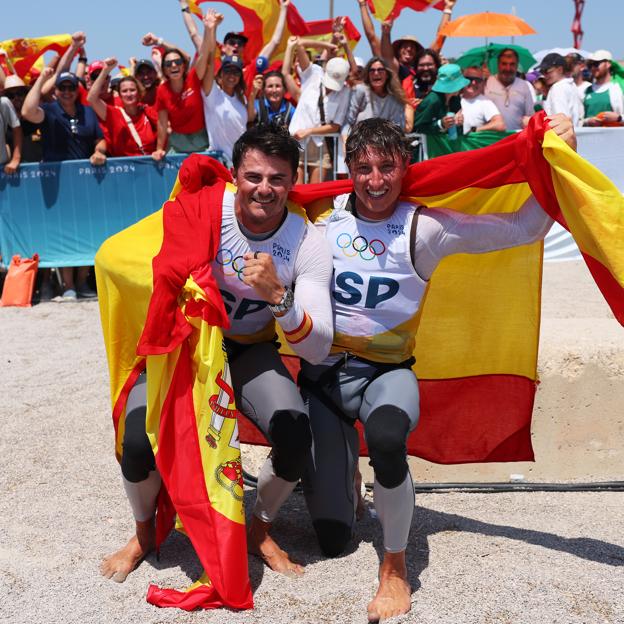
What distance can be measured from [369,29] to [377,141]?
5.64m

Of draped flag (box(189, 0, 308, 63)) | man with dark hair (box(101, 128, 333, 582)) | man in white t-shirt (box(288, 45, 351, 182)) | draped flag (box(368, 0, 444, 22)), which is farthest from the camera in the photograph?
draped flag (box(189, 0, 308, 63))

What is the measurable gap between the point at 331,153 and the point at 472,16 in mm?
2827

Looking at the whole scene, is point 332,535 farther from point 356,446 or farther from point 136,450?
point 136,450

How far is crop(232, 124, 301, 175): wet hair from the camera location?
3.37m

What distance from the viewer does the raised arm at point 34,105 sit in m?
7.87

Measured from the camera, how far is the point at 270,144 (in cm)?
337

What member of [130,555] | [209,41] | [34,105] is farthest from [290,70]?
[130,555]

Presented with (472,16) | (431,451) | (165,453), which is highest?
(472,16)

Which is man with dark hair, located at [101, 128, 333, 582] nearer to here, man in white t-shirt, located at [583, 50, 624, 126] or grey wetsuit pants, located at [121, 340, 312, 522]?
grey wetsuit pants, located at [121, 340, 312, 522]

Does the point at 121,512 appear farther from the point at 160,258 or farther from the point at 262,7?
the point at 262,7

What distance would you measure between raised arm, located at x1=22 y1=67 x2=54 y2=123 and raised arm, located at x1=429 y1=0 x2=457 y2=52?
4267mm

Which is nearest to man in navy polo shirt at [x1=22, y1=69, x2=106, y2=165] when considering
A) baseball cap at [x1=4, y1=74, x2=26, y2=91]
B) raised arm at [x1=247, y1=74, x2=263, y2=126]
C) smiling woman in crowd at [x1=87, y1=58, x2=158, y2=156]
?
smiling woman in crowd at [x1=87, y1=58, x2=158, y2=156]

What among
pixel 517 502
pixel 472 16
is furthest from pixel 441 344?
pixel 472 16

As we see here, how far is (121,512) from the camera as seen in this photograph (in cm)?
411
